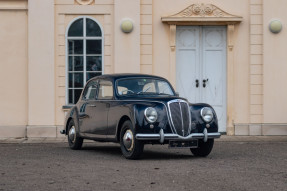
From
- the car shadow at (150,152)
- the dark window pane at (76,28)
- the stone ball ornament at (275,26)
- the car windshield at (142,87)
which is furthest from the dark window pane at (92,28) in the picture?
the car windshield at (142,87)

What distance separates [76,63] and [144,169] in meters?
9.38

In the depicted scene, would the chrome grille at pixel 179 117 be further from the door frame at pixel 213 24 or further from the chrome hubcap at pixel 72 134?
the door frame at pixel 213 24

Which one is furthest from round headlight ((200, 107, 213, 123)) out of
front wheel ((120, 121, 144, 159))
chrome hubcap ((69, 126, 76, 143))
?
chrome hubcap ((69, 126, 76, 143))

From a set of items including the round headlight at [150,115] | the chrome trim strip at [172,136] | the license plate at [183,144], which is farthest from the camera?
the license plate at [183,144]

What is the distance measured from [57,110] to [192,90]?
140 inches

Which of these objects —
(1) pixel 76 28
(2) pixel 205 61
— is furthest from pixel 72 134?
(2) pixel 205 61

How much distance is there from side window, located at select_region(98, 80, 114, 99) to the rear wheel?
42.7 inches

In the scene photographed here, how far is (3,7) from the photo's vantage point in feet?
61.9

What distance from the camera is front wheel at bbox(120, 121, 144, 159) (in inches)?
452

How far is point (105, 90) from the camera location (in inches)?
528

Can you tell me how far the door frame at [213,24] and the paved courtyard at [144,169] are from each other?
158 inches

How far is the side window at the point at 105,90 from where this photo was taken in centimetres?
1307

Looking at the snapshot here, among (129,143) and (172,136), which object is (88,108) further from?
(172,136)

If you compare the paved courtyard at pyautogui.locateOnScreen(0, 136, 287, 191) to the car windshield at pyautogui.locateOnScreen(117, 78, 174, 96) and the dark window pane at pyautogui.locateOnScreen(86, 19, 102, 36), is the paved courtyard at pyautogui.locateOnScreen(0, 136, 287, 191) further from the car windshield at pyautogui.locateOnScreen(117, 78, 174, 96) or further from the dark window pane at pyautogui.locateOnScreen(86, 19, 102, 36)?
the dark window pane at pyautogui.locateOnScreen(86, 19, 102, 36)
